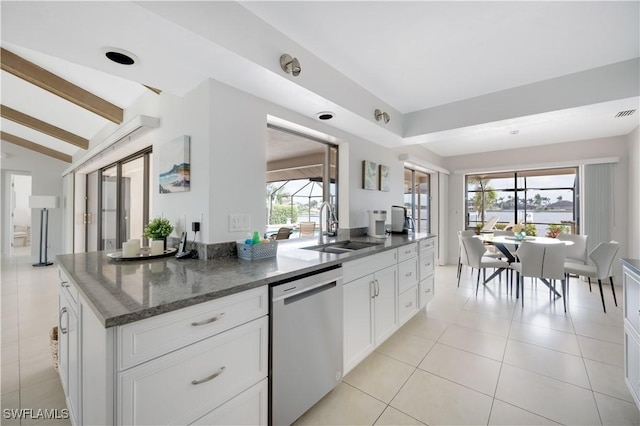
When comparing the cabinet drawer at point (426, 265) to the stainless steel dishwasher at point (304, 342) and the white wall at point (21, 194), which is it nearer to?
the stainless steel dishwasher at point (304, 342)

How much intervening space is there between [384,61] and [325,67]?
0.50m

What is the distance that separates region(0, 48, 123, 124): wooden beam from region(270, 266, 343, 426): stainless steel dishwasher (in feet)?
10.0

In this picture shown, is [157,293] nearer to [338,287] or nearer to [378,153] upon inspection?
[338,287]

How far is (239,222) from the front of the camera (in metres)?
1.90

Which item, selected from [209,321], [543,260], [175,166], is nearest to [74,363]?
[209,321]

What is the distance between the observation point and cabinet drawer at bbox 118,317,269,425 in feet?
2.85

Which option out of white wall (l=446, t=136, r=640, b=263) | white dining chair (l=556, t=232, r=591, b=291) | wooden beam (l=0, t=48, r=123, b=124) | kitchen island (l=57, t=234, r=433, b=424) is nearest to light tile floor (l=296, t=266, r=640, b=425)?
kitchen island (l=57, t=234, r=433, b=424)

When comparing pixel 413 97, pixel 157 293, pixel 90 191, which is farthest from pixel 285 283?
pixel 90 191

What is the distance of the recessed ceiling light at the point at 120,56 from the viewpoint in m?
1.45

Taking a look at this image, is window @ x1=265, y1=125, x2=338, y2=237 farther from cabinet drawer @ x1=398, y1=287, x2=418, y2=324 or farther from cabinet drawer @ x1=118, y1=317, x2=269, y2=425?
cabinet drawer @ x1=118, y1=317, x2=269, y2=425

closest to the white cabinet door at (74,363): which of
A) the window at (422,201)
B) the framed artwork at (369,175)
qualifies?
the framed artwork at (369,175)

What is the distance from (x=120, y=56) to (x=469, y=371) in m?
3.13

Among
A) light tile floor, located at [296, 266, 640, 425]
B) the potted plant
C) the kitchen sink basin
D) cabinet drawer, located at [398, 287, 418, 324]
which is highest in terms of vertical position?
the potted plant

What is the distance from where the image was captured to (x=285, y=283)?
1.37m
